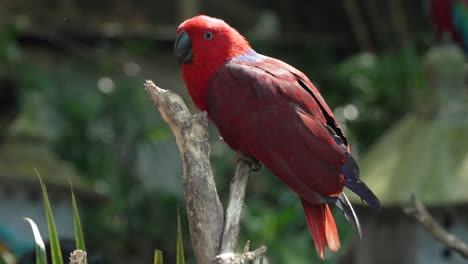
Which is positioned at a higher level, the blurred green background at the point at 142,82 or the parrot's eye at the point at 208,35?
the parrot's eye at the point at 208,35

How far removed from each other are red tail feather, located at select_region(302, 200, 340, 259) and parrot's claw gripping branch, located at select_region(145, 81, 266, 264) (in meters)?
0.15

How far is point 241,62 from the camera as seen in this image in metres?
1.59

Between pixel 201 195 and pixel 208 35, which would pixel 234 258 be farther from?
pixel 208 35

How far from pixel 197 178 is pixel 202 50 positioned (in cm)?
34

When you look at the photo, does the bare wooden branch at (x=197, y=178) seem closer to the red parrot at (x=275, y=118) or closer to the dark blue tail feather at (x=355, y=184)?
the red parrot at (x=275, y=118)

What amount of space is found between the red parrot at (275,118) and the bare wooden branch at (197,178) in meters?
0.13

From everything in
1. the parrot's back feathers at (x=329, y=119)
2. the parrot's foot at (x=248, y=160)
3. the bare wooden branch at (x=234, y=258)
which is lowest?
the parrot's foot at (x=248, y=160)

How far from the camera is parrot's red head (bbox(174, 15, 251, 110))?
1.59 meters

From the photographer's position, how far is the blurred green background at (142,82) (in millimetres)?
3812

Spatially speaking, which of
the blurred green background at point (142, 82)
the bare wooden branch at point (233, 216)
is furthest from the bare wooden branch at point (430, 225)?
the blurred green background at point (142, 82)

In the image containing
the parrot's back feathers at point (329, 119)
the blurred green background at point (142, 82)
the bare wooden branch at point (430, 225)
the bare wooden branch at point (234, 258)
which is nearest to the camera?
the bare wooden branch at point (234, 258)

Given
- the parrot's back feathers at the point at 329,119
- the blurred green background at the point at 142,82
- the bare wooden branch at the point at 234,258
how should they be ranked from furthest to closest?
1. the blurred green background at the point at 142,82
2. the parrot's back feathers at the point at 329,119
3. the bare wooden branch at the point at 234,258

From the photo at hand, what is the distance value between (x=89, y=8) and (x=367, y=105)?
1613mm

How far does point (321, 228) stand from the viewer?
4.82 ft
